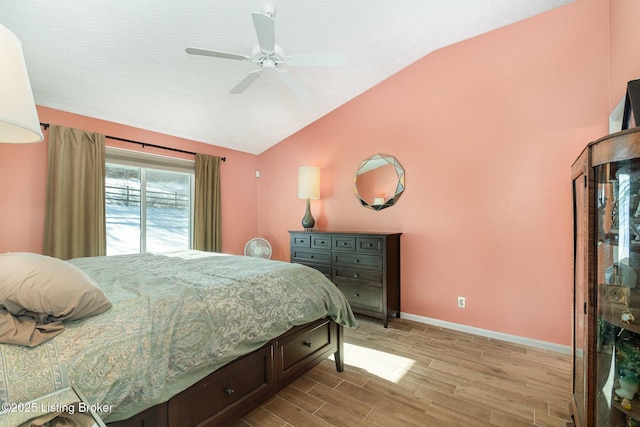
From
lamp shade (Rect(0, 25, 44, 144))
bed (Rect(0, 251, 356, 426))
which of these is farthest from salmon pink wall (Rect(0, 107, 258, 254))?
lamp shade (Rect(0, 25, 44, 144))

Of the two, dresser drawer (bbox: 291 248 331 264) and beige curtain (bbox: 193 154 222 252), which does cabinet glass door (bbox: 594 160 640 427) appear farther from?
beige curtain (bbox: 193 154 222 252)

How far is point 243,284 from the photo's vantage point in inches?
63.6

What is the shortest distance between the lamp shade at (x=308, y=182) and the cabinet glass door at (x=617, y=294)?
2.93 m

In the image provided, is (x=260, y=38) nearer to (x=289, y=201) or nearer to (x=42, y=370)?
(x=42, y=370)

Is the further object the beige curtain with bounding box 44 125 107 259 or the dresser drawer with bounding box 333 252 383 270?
the dresser drawer with bounding box 333 252 383 270

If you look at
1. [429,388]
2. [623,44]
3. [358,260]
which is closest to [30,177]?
[358,260]

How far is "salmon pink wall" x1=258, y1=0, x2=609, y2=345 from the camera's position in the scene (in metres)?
2.37

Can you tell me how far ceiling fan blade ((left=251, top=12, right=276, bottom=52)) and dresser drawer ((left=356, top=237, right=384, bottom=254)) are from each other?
1.98 metres

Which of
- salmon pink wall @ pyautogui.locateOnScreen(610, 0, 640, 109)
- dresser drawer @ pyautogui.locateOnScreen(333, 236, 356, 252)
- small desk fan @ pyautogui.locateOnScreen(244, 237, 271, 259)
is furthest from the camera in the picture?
small desk fan @ pyautogui.locateOnScreen(244, 237, 271, 259)

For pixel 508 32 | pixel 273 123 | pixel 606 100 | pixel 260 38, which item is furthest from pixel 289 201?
pixel 606 100

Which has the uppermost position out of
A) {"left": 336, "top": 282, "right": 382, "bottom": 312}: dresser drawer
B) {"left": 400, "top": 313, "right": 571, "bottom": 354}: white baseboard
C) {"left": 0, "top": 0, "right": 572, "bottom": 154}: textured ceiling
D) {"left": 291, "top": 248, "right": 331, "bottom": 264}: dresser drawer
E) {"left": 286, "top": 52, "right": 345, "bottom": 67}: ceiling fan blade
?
{"left": 0, "top": 0, "right": 572, "bottom": 154}: textured ceiling

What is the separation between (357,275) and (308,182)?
Result: 4.58 ft

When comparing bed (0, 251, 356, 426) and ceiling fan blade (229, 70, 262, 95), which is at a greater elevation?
ceiling fan blade (229, 70, 262, 95)

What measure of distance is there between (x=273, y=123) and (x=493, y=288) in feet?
11.0
